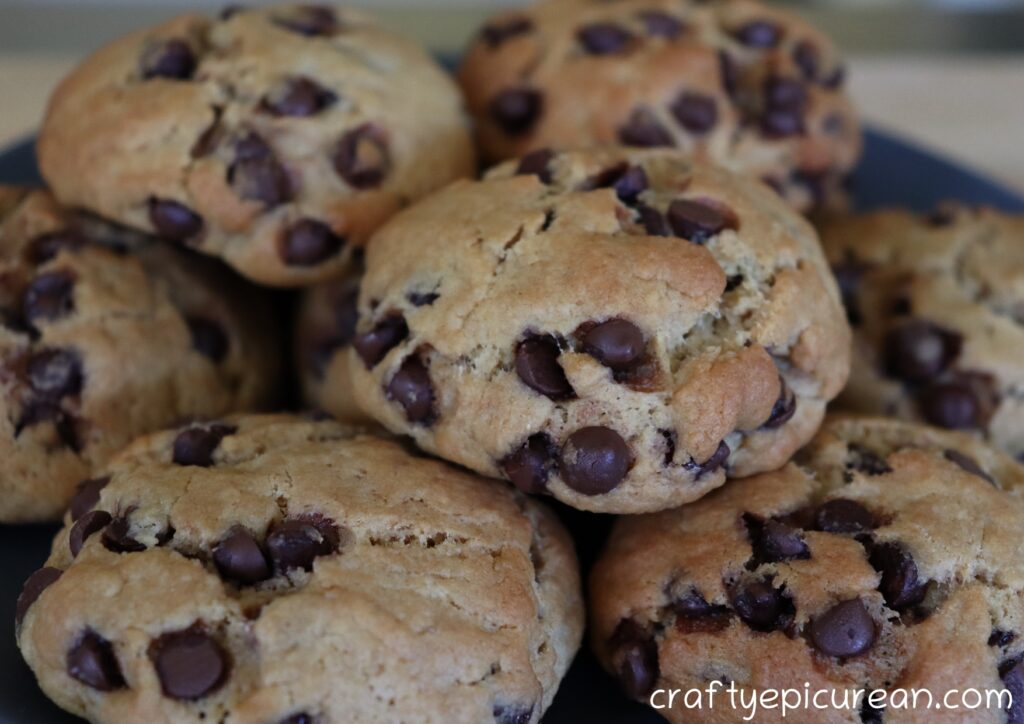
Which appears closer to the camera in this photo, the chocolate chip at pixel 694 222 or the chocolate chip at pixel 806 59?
the chocolate chip at pixel 694 222

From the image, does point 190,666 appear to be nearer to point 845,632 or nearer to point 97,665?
point 97,665

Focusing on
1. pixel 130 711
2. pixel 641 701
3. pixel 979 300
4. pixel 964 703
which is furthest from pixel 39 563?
pixel 979 300

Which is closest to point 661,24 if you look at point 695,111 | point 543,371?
point 695,111

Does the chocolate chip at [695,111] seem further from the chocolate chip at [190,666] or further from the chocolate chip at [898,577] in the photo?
the chocolate chip at [190,666]

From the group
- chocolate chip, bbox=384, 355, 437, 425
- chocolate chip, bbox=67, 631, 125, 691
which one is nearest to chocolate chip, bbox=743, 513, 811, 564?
chocolate chip, bbox=384, 355, 437, 425

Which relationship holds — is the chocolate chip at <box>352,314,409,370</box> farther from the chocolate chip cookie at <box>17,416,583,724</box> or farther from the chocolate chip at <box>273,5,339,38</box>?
the chocolate chip at <box>273,5,339,38</box>

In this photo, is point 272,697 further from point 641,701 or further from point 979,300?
point 979,300

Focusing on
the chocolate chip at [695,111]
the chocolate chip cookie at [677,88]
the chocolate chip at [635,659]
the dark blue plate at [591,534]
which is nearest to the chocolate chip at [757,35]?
the chocolate chip cookie at [677,88]

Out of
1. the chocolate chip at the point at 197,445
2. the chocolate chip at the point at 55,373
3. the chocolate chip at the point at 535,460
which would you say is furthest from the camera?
the chocolate chip at the point at 55,373
